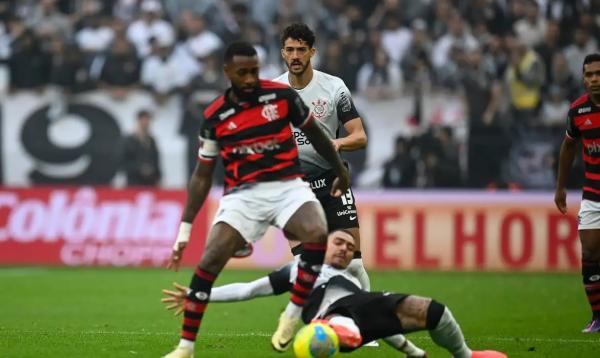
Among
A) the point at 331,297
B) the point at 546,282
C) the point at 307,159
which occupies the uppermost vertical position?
the point at 307,159

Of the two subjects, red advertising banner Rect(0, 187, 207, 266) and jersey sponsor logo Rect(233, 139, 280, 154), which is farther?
red advertising banner Rect(0, 187, 207, 266)

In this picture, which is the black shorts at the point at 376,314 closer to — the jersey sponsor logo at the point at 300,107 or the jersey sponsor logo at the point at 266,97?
the jersey sponsor logo at the point at 300,107

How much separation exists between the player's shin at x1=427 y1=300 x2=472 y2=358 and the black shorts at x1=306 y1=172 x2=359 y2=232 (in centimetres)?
248

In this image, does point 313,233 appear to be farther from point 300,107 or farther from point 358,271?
point 358,271

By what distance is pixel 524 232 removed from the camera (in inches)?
827

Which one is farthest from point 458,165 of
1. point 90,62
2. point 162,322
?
point 162,322

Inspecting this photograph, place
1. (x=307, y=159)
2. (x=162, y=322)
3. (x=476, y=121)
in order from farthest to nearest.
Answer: (x=476, y=121)
(x=162, y=322)
(x=307, y=159)

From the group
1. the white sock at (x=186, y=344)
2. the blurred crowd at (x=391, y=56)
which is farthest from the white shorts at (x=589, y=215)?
the blurred crowd at (x=391, y=56)

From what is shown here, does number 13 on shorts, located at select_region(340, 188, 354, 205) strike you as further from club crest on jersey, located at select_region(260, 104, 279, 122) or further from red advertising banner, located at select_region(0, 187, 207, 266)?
red advertising banner, located at select_region(0, 187, 207, 266)

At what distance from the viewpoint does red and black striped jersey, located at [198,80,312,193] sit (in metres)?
8.82

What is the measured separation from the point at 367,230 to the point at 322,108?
35.1 feet

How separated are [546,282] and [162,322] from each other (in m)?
8.35

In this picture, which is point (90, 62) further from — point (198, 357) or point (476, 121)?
point (198, 357)

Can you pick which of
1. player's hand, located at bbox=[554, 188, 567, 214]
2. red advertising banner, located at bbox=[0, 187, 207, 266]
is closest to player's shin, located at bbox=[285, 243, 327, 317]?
player's hand, located at bbox=[554, 188, 567, 214]
